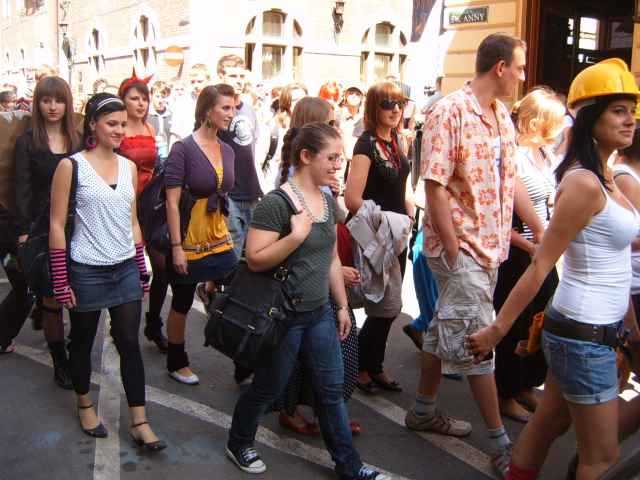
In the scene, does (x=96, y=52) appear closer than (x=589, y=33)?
No

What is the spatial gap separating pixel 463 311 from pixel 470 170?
2.16ft

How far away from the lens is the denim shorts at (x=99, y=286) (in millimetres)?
3688

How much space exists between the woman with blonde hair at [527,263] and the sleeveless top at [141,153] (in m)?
2.52

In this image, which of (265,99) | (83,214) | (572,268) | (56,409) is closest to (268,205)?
(83,214)

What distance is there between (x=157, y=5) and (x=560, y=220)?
26.0 m

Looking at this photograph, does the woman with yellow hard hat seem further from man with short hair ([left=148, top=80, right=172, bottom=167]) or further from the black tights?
man with short hair ([left=148, top=80, right=172, bottom=167])

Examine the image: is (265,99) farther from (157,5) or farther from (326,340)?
(157,5)

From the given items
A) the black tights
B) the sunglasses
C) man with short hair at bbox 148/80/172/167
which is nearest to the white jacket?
the sunglasses

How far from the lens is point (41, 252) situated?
153 inches

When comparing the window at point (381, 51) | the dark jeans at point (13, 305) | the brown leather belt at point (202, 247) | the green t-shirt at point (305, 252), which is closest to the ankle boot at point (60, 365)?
the dark jeans at point (13, 305)

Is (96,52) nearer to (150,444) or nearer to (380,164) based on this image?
(380,164)

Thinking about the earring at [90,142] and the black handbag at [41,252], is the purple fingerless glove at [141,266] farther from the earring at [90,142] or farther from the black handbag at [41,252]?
the earring at [90,142]

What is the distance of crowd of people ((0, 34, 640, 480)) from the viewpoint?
2746mm

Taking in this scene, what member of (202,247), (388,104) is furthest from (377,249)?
(202,247)
